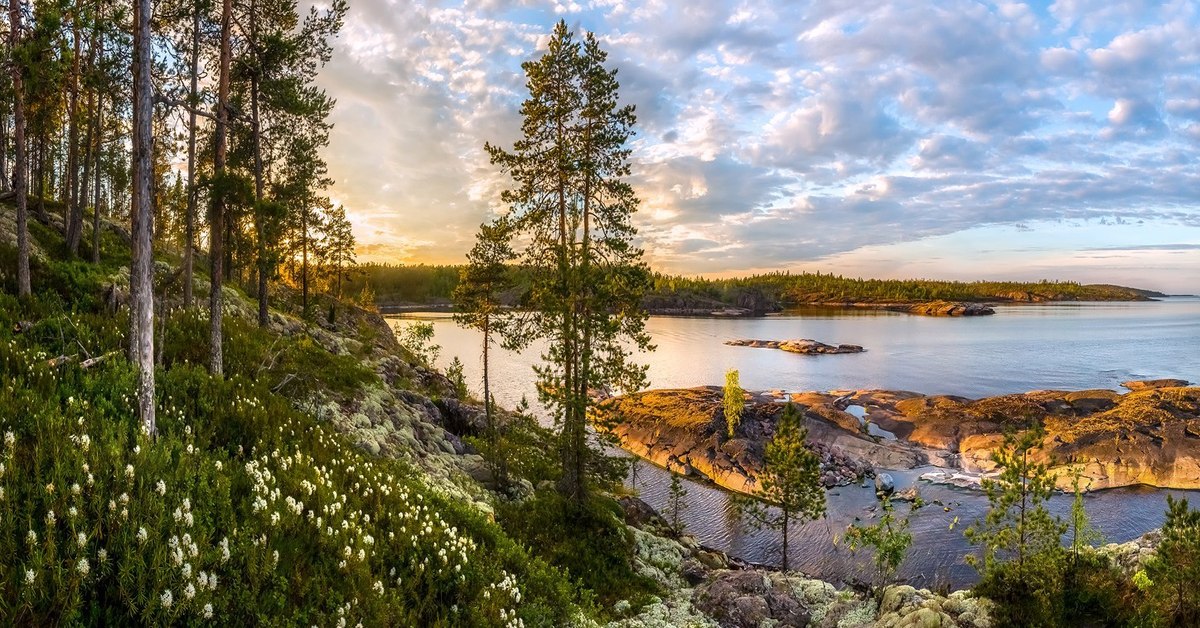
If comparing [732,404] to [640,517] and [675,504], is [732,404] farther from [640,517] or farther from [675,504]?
[640,517]

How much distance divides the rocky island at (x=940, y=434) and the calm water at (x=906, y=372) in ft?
7.10

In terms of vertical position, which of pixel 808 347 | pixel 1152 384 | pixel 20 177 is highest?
pixel 20 177

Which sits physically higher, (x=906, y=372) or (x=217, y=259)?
(x=217, y=259)

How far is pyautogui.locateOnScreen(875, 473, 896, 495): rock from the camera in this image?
3369 cm

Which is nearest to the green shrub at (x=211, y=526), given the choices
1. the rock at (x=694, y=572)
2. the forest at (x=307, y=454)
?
the forest at (x=307, y=454)

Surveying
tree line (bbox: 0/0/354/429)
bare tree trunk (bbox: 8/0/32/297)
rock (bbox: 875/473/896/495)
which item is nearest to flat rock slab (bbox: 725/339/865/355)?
rock (bbox: 875/473/896/495)

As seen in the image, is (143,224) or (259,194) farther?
(259,194)

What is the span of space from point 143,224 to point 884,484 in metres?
37.7

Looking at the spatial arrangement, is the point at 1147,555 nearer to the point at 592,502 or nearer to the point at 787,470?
the point at 787,470

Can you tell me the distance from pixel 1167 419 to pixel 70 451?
56.3 meters

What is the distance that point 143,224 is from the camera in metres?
9.25

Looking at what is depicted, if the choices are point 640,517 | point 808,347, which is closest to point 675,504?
point 640,517

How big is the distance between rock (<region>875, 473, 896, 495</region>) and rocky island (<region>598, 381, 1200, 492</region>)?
1.48 metres

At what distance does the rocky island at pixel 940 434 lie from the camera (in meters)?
35.3
